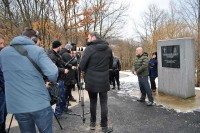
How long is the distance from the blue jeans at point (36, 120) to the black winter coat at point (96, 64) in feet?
Answer: 7.00

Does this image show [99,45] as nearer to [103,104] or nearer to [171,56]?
[103,104]

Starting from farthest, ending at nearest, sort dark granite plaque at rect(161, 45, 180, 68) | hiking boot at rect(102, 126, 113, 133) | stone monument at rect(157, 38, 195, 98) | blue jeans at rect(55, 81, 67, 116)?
dark granite plaque at rect(161, 45, 180, 68), stone monument at rect(157, 38, 195, 98), blue jeans at rect(55, 81, 67, 116), hiking boot at rect(102, 126, 113, 133)

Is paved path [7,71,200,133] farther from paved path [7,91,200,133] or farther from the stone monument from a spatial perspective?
the stone monument

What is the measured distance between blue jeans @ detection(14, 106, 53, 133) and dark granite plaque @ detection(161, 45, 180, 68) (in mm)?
6360

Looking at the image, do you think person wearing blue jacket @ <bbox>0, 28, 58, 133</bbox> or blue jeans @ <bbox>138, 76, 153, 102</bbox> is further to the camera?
blue jeans @ <bbox>138, 76, 153, 102</bbox>

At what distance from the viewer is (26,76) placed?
3211 mm

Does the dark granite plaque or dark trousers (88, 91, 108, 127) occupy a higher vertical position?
the dark granite plaque

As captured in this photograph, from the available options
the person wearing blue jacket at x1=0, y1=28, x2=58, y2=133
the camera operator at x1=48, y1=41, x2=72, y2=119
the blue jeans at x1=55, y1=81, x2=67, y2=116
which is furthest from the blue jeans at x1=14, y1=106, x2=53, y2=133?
the blue jeans at x1=55, y1=81, x2=67, y2=116

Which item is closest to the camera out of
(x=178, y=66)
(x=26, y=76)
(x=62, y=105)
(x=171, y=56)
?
(x=26, y=76)

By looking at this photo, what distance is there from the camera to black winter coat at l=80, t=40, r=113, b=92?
5.40m

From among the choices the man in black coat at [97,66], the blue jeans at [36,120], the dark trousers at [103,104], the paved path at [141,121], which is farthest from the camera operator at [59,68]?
the blue jeans at [36,120]

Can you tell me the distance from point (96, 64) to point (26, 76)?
238 cm

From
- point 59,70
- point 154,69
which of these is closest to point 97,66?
point 59,70

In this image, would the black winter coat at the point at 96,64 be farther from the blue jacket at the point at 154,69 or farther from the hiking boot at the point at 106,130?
the blue jacket at the point at 154,69
